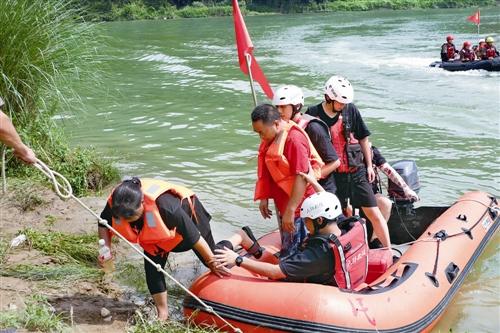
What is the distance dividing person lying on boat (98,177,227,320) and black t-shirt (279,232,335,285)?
1.60 feet

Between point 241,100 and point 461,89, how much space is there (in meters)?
5.52

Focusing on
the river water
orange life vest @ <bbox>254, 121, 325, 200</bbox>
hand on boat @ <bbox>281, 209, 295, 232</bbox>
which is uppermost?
orange life vest @ <bbox>254, 121, 325, 200</bbox>

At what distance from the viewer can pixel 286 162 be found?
184 inches

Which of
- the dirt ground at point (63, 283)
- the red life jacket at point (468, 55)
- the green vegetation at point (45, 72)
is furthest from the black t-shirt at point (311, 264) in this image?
the red life jacket at point (468, 55)

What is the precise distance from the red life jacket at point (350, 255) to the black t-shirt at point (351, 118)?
1.11 metres

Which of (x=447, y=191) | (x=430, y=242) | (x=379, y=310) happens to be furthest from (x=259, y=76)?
(x=447, y=191)

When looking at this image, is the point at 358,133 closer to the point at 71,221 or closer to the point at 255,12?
the point at 71,221

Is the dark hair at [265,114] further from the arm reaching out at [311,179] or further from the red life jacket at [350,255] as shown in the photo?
the red life jacket at [350,255]

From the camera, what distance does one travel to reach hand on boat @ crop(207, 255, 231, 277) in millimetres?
4445

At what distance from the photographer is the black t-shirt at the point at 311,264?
420 cm

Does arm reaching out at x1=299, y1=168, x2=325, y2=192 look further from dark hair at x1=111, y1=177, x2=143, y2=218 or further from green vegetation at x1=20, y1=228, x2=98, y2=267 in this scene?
green vegetation at x1=20, y1=228, x2=98, y2=267

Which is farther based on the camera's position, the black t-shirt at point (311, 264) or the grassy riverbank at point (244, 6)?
the grassy riverbank at point (244, 6)

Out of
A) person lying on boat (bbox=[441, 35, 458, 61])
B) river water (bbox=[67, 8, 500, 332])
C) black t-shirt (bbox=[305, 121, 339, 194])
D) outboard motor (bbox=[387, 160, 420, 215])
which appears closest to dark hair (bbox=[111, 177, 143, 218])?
black t-shirt (bbox=[305, 121, 339, 194])

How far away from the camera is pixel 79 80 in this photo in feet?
23.9
